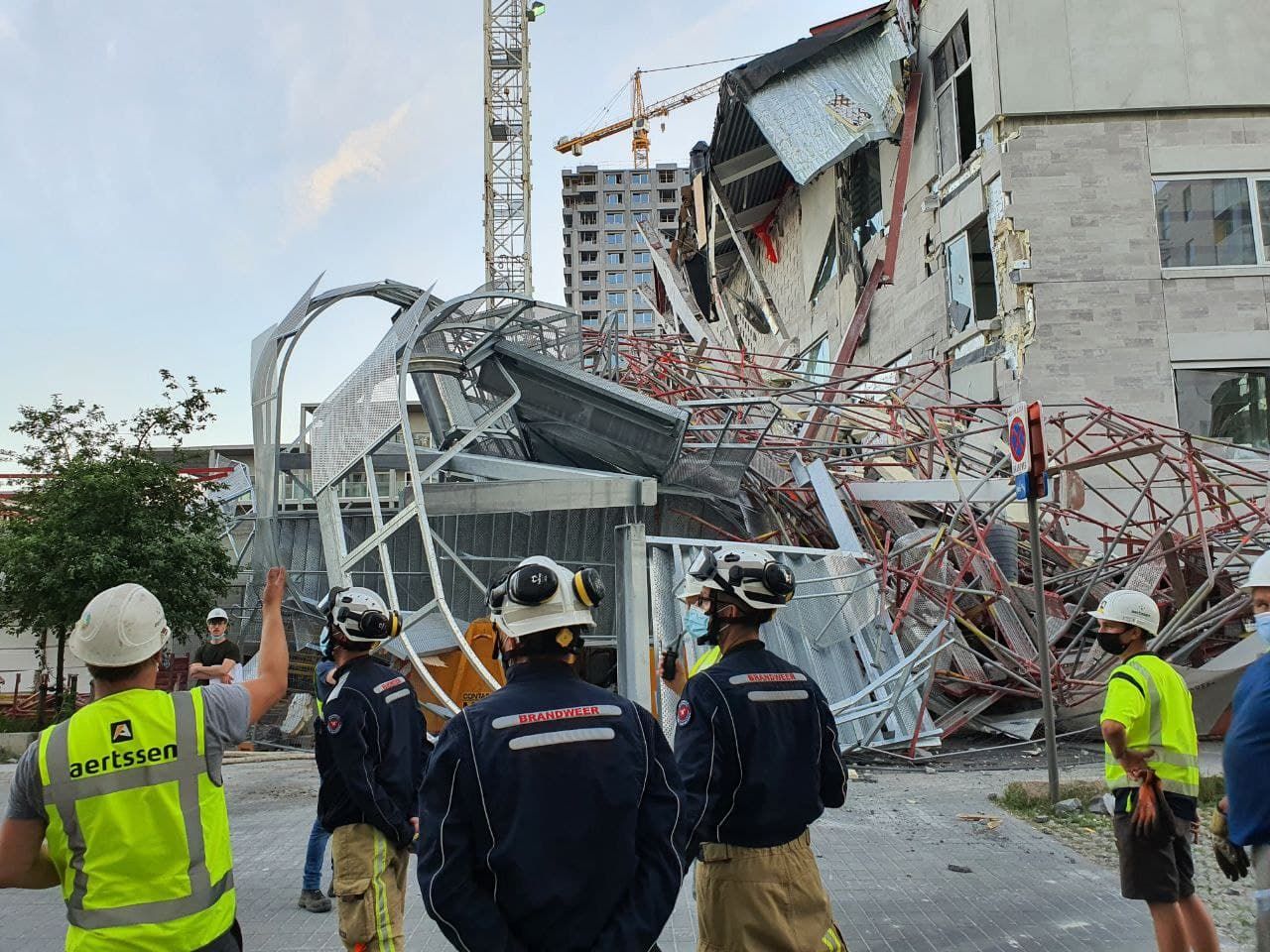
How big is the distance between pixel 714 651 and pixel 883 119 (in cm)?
2203

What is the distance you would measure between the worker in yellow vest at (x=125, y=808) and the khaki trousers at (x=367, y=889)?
4.51ft

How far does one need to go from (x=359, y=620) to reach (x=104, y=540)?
13.4 metres

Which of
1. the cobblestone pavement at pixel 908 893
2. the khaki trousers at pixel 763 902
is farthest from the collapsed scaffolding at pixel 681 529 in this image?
the khaki trousers at pixel 763 902

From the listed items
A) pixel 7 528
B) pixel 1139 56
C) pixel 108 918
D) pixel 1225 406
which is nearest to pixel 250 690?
pixel 108 918

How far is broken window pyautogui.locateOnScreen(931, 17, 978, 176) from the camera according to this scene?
20859 mm

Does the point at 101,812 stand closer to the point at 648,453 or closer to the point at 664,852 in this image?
the point at 664,852

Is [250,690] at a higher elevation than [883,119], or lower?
lower

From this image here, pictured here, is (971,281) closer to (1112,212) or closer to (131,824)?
(1112,212)

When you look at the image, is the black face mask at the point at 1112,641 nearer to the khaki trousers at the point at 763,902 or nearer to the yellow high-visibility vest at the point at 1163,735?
the yellow high-visibility vest at the point at 1163,735

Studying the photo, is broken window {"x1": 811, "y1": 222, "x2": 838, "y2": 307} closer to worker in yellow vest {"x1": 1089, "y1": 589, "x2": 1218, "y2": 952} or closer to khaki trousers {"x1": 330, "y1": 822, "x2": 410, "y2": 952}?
worker in yellow vest {"x1": 1089, "y1": 589, "x2": 1218, "y2": 952}

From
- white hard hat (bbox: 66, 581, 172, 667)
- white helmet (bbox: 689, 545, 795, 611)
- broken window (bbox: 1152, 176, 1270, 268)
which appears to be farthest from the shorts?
broken window (bbox: 1152, 176, 1270, 268)

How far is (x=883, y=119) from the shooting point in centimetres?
2325

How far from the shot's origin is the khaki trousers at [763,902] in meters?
3.26

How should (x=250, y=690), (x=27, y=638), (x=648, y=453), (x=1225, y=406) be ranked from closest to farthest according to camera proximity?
1. (x=250, y=690)
2. (x=648, y=453)
3. (x=1225, y=406)
4. (x=27, y=638)
